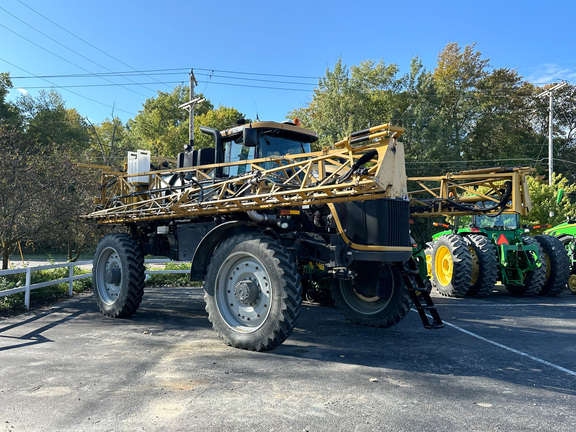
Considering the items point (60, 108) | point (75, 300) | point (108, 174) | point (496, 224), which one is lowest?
point (75, 300)

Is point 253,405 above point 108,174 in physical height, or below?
below

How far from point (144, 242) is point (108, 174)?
168cm

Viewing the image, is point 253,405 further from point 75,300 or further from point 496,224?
point 496,224

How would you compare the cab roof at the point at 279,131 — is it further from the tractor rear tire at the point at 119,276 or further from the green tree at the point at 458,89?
the green tree at the point at 458,89

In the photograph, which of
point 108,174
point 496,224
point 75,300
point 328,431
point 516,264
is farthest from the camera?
point 496,224

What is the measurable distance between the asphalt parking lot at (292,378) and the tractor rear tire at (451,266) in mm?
3335

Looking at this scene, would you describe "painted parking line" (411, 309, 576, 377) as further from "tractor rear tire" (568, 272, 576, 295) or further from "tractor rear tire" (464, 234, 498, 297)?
"tractor rear tire" (568, 272, 576, 295)

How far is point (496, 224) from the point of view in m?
13.2

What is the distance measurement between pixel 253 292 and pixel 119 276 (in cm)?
370

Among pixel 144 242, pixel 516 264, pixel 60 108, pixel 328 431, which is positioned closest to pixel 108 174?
pixel 144 242

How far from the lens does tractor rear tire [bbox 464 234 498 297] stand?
1123 cm

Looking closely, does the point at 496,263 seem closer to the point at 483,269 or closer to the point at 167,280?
the point at 483,269

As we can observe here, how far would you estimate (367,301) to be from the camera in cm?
732

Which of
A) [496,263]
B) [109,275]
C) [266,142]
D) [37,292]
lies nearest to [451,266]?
[496,263]
